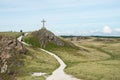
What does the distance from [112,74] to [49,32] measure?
54.2 meters

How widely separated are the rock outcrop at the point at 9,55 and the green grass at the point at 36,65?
7.83ft

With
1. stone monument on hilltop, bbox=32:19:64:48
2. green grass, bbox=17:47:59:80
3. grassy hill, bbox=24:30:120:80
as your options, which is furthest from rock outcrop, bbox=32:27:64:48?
green grass, bbox=17:47:59:80

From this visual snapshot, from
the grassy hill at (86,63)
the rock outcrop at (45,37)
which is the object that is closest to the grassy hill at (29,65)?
the grassy hill at (86,63)

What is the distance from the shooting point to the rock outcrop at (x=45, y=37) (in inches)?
4240

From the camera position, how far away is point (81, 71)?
2576 inches

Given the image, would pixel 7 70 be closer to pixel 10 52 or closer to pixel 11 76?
pixel 11 76

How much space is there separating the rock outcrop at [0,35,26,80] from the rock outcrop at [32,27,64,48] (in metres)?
23.3

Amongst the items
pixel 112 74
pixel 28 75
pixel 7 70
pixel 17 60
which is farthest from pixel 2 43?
pixel 112 74

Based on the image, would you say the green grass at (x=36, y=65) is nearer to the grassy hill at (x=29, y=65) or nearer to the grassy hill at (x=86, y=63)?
the grassy hill at (x=29, y=65)

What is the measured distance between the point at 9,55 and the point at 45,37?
34317 mm

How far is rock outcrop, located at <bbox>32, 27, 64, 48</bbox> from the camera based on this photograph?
107688 millimetres

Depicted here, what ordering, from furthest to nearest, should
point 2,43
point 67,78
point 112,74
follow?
point 2,43 < point 112,74 < point 67,78

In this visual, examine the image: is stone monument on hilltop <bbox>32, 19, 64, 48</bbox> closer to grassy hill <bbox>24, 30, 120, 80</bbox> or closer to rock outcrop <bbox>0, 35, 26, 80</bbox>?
grassy hill <bbox>24, 30, 120, 80</bbox>

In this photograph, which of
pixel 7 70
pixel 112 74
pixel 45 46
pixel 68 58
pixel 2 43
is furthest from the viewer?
pixel 45 46
